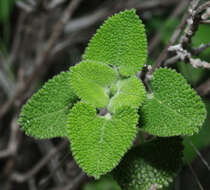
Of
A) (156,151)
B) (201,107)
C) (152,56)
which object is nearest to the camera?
(201,107)

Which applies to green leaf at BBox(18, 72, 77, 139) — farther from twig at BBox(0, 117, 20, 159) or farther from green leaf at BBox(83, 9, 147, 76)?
twig at BBox(0, 117, 20, 159)

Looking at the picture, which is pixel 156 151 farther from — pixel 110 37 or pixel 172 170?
pixel 110 37

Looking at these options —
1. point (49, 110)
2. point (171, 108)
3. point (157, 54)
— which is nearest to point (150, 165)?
point (171, 108)

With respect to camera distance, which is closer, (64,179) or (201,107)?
(201,107)

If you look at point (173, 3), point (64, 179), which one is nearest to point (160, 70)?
point (64, 179)

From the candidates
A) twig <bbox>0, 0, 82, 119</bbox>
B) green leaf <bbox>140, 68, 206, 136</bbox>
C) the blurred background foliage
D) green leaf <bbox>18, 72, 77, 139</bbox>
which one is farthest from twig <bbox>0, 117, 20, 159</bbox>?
green leaf <bbox>140, 68, 206, 136</bbox>

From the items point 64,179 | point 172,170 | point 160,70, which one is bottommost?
point 64,179

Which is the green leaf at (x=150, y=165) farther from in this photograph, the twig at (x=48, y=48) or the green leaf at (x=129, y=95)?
the twig at (x=48, y=48)
